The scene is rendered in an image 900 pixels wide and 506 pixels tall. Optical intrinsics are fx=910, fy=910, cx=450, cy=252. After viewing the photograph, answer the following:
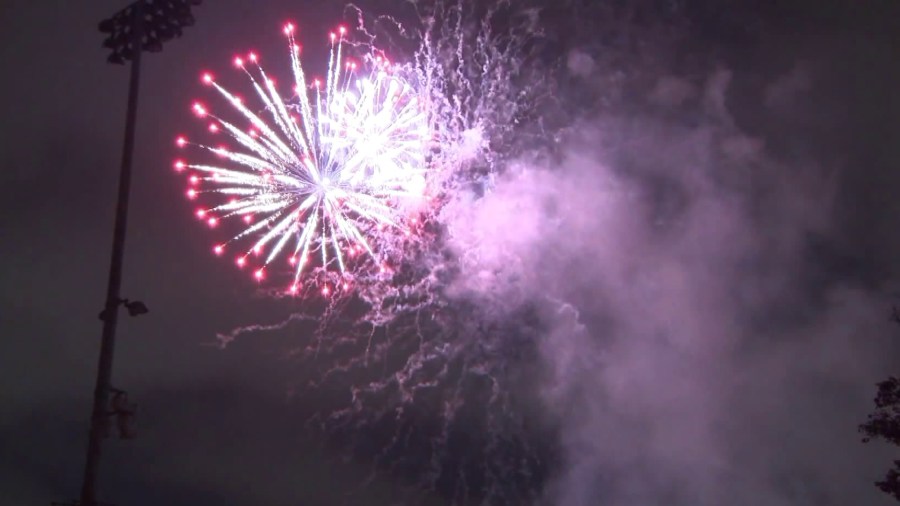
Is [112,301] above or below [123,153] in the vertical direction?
below

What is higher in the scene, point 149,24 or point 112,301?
point 149,24

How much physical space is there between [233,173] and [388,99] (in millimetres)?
4507

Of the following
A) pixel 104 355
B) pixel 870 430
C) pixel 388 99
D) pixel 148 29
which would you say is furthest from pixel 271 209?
pixel 870 430

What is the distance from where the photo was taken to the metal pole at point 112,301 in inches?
456

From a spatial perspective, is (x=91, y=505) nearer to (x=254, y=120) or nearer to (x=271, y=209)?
(x=271, y=209)

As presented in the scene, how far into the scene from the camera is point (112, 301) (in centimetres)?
1216

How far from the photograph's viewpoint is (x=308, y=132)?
23031 millimetres

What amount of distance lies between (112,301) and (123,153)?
223 cm

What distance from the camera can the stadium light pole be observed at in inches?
465

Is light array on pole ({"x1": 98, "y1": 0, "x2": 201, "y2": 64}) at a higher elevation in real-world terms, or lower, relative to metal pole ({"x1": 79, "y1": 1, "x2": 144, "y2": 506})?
higher

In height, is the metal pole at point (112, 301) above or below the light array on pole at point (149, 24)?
below

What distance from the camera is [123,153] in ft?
42.6

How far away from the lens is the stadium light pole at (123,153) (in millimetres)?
11812

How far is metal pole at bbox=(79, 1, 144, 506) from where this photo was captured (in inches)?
456
